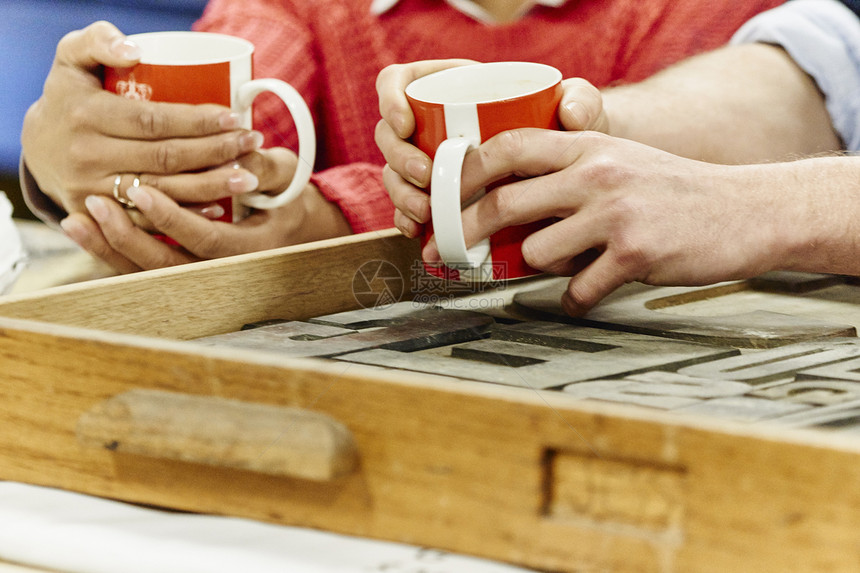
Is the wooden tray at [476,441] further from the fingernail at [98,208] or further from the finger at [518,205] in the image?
the fingernail at [98,208]

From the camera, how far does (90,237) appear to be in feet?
2.47

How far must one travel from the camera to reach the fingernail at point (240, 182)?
736 mm

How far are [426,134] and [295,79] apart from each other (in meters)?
0.56

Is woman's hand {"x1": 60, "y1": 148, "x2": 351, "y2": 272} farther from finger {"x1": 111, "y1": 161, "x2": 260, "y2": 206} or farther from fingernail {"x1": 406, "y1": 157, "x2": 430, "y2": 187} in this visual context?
fingernail {"x1": 406, "y1": 157, "x2": 430, "y2": 187}

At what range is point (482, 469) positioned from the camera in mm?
372

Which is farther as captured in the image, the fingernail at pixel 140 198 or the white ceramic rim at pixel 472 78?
the fingernail at pixel 140 198

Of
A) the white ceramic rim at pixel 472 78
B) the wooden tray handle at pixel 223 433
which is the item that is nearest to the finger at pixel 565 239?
the white ceramic rim at pixel 472 78

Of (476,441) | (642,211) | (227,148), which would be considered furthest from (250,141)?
(476,441)

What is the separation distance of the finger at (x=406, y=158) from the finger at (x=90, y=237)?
28 cm

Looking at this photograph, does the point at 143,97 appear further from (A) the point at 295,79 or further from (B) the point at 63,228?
(A) the point at 295,79

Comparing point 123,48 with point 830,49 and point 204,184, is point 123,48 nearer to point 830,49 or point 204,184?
point 204,184

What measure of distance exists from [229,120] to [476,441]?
433mm

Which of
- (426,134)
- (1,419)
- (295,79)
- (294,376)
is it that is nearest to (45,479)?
(1,419)

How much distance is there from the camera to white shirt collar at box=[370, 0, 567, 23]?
3.62ft
